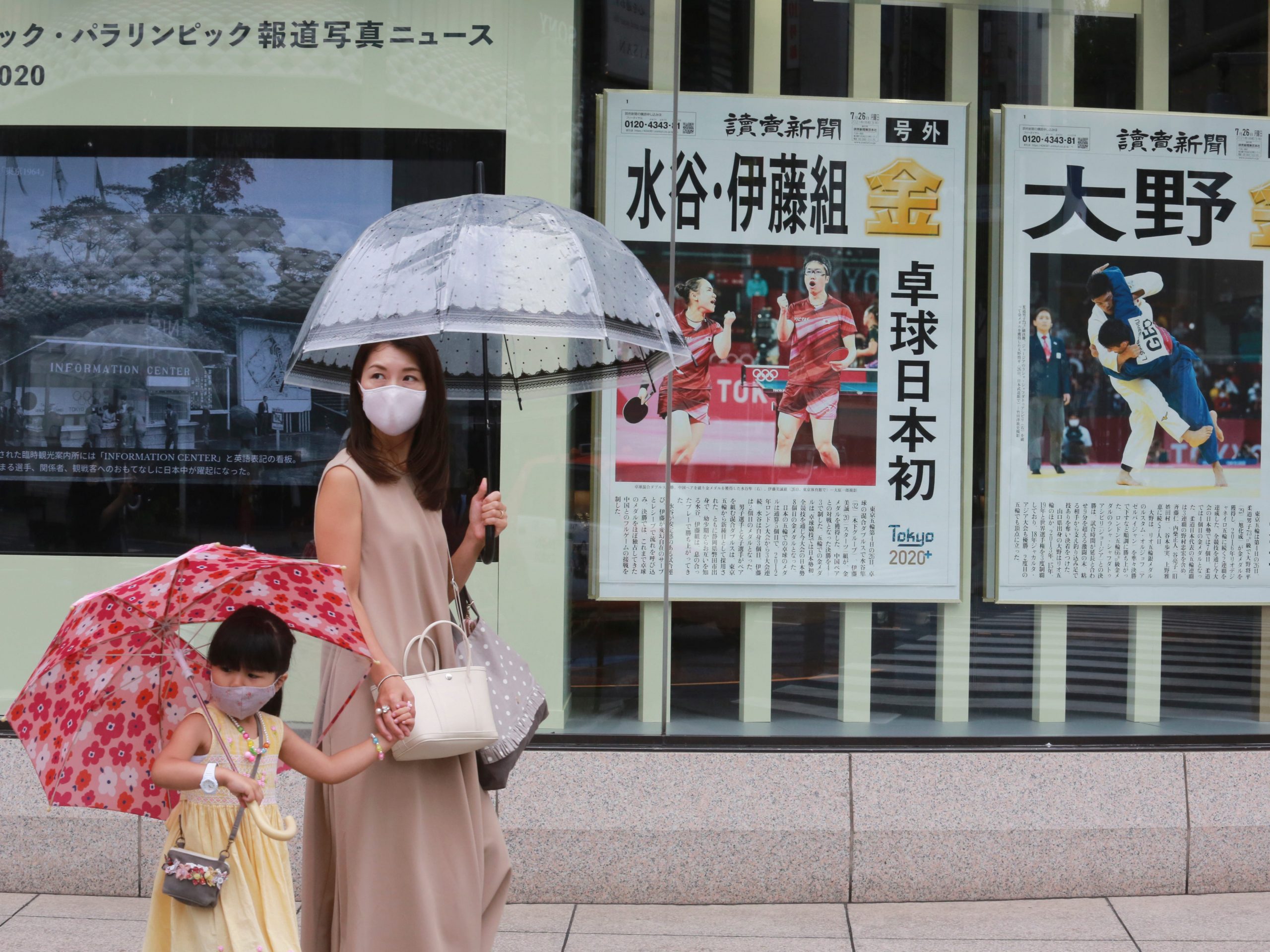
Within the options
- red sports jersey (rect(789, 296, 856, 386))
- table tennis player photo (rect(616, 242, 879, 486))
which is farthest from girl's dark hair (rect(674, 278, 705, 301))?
red sports jersey (rect(789, 296, 856, 386))

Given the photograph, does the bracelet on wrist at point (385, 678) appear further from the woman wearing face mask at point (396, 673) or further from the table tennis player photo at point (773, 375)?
the table tennis player photo at point (773, 375)

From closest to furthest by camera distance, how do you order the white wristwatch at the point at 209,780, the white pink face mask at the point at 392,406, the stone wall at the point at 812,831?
the white wristwatch at the point at 209,780
the white pink face mask at the point at 392,406
the stone wall at the point at 812,831

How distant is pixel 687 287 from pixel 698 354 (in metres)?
0.29

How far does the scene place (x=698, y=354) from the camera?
17.6 ft

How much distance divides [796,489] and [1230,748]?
81.8 inches

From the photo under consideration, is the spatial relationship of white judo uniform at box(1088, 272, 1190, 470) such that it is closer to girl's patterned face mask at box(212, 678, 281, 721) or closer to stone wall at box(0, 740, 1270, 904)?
stone wall at box(0, 740, 1270, 904)

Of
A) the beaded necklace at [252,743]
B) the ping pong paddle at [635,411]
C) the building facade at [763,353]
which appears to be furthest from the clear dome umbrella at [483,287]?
the building facade at [763,353]

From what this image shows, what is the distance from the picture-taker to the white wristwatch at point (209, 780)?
2555 mm

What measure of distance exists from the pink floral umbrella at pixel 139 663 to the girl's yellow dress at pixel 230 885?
107mm

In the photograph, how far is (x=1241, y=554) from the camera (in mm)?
5441

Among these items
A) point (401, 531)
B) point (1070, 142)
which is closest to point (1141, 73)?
point (1070, 142)

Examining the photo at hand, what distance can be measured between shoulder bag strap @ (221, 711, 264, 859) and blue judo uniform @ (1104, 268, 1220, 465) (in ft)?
13.1

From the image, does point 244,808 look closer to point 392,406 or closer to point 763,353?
point 392,406

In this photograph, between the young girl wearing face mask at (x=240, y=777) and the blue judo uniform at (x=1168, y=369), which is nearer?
the young girl wearing face mask at (x=240, y=777)
